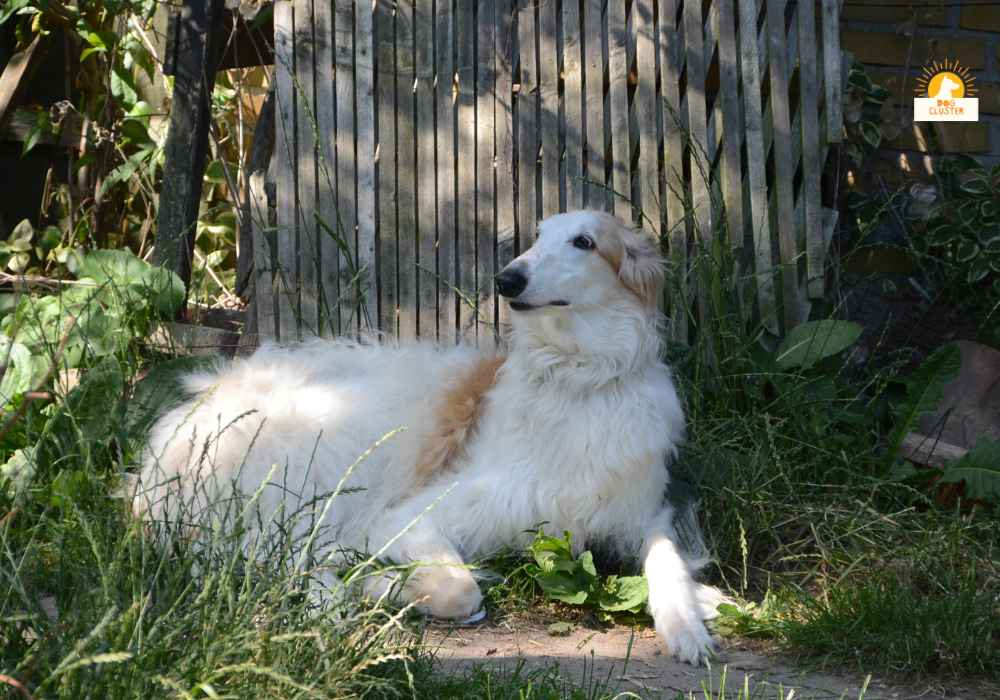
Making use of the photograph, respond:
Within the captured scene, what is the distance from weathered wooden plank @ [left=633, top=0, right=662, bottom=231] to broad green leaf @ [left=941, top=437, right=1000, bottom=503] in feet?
5.40

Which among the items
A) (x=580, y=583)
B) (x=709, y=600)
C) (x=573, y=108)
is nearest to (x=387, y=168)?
(x=573, y=108)

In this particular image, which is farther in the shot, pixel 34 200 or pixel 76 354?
pixel 34 200

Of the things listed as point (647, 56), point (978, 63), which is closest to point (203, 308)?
point (647, 56)

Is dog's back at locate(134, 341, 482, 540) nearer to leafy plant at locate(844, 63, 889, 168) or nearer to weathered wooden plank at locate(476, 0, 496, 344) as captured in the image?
weathered wooden plank at locate(476, 0, 496, 344)

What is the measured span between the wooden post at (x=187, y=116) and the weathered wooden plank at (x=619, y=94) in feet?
6.30

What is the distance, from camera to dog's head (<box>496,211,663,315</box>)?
3.57 meters

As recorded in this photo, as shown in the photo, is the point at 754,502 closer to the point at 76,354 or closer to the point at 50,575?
the point at 50,575

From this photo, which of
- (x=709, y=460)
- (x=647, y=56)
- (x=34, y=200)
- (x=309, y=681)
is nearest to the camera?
(x=309, y=681)

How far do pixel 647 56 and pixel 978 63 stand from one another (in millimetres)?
2319

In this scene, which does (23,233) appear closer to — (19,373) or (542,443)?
(19,373)

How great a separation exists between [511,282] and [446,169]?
1.72m

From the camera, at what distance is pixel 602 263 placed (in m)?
3.71

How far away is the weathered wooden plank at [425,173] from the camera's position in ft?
16.6

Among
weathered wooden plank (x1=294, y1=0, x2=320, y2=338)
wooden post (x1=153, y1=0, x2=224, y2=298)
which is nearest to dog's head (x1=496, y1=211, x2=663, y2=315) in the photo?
weathered wooden plank (x1=294, y1=0, x2=320, y2=338)
